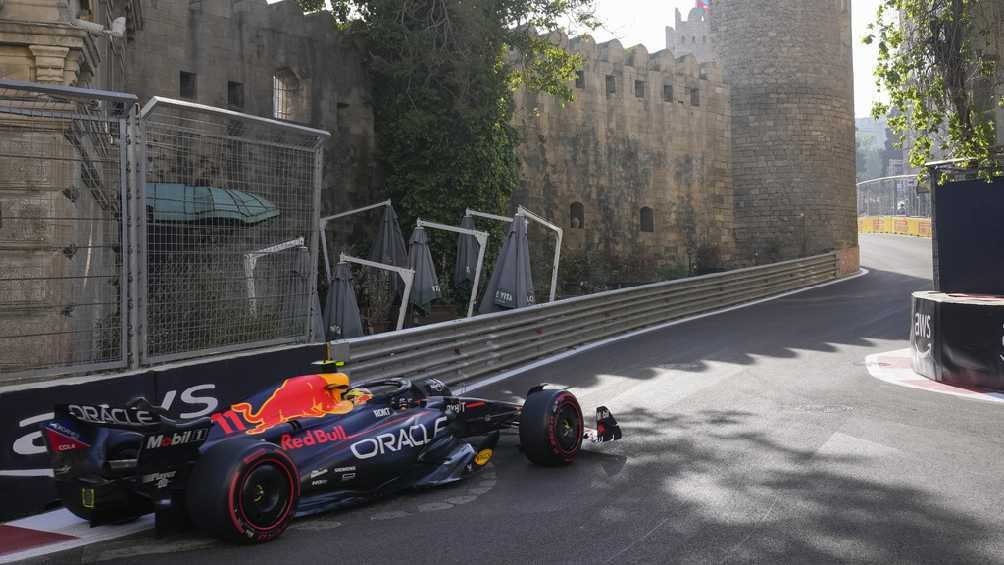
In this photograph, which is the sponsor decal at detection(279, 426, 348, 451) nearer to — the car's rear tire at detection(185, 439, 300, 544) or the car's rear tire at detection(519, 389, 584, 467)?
the car's rear tire at detection(185, 439, 300, 544)

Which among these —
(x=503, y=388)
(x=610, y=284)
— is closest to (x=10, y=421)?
(x=503, y=388)

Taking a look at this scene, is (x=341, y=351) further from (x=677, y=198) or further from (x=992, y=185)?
(x=677, y=198)

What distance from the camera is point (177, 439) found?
5.38 meters

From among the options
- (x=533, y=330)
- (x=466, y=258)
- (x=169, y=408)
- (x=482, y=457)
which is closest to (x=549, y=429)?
(x=482, y=457)

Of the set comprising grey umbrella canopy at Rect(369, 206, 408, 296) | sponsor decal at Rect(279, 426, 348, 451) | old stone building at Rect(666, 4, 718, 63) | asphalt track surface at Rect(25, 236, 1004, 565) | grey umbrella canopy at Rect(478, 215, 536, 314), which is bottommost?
asphalt track surface at Rect(25, 236, 1004, 565)

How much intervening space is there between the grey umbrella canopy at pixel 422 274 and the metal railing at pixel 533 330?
2603mm

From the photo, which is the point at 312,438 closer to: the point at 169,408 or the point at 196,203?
the point at 169,408

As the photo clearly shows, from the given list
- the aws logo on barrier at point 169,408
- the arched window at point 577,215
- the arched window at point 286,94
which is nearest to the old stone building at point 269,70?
the arched window at point 286,94

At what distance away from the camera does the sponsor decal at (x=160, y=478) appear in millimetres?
5258

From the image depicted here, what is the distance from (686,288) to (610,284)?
24.4ft

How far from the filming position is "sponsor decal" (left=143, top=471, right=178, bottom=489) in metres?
5.26

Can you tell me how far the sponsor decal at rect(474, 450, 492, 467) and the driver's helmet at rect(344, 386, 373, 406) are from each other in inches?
39.7

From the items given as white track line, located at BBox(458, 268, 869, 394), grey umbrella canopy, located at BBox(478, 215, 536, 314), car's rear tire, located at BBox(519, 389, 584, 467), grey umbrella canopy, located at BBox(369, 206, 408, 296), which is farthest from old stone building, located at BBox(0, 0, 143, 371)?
grey umbrella canopy, located at BBox(369, 206, 408, 296)

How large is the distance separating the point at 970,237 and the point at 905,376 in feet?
14.6
